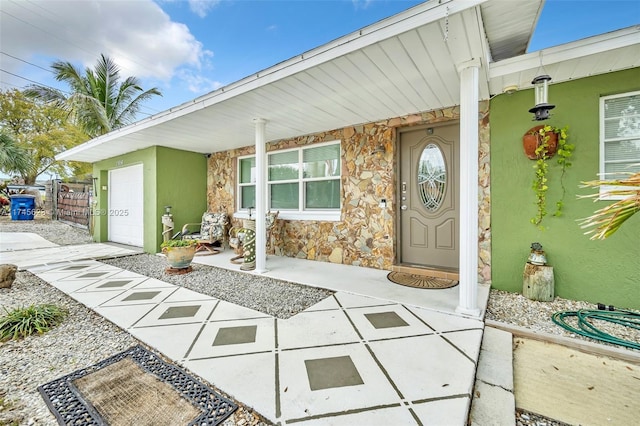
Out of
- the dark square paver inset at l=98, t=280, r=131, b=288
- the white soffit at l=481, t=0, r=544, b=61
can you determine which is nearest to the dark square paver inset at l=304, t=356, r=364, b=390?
the white soffit at l=481, t=0, r=544, b=61

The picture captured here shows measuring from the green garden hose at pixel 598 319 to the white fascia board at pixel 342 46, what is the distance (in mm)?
2752

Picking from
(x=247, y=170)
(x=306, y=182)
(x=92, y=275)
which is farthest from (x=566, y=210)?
(x=92, y=275)

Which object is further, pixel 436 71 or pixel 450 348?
pixel 436 71

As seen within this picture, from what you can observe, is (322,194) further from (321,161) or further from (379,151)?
(379,151)

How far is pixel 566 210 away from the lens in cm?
305

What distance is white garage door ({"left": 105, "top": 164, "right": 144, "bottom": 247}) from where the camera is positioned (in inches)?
257

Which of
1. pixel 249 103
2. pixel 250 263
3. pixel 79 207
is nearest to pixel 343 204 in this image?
pixel 250 263

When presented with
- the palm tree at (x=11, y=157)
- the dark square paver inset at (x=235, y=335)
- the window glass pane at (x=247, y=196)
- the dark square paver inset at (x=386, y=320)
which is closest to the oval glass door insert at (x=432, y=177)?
the dark square paver inset at (x=386, y=320)

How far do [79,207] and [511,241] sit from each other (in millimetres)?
→ 13601

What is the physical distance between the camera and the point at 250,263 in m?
4.45

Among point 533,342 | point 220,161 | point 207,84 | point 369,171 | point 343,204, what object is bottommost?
point 533,342

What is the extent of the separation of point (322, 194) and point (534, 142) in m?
3.25

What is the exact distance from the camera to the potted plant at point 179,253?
4199 mm

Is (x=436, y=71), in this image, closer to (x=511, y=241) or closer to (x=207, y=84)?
(x=511, y=241)
